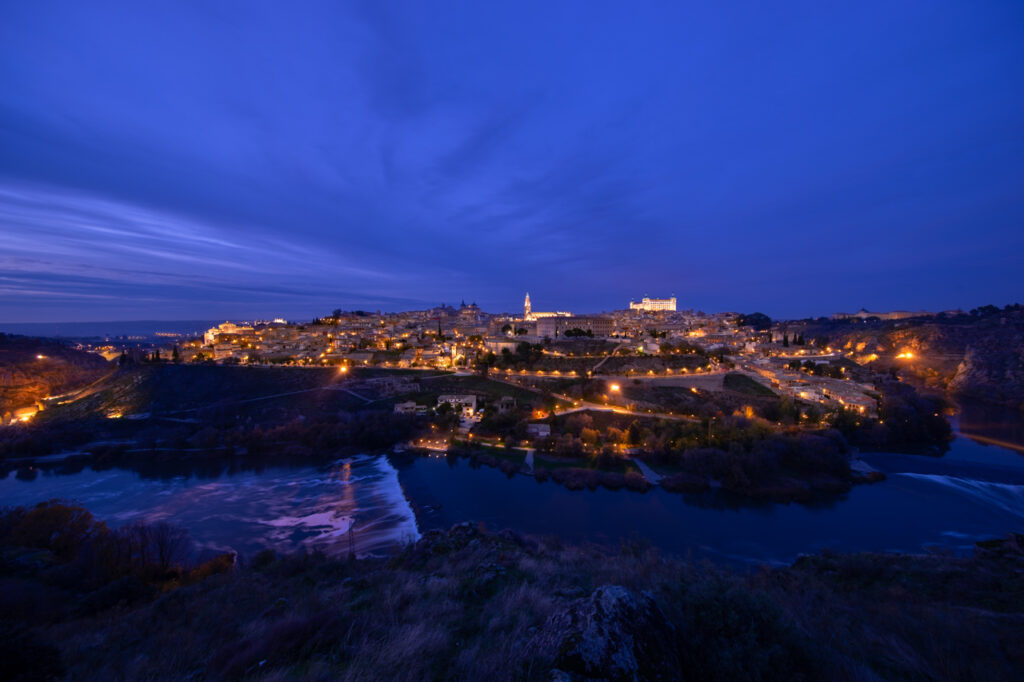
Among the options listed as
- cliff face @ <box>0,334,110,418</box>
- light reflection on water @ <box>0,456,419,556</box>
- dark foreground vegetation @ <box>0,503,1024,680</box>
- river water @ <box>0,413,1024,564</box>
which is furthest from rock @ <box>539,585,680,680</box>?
cliff face @ <box>0,334,110,418</box>

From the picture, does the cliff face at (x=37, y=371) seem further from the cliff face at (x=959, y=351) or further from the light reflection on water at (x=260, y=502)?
the cliff face at (x=959, y=351)

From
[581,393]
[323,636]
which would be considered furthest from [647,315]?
[323,636]

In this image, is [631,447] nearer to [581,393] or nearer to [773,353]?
[581,393]

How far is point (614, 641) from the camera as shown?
2303 mm

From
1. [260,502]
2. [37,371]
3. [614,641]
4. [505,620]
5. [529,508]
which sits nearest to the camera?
[614,641]

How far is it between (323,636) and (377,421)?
23.1m

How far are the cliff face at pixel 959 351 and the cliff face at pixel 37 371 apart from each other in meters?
78.4

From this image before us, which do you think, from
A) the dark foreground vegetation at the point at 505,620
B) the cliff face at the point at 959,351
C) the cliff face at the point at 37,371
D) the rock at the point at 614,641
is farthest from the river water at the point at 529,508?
the cliff face at the point at 959,351

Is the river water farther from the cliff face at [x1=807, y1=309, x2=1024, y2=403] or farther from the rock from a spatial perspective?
the cliff face at [x1=807, y1=309, x2=1024, y2=403]

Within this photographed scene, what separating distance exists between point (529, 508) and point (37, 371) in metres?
48.8

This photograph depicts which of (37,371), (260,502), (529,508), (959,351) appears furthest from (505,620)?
(959,351)

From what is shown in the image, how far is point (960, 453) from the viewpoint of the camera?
21.0 meters

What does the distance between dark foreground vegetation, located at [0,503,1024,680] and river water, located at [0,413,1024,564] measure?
4.04 metres

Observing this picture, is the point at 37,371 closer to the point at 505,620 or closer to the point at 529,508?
the point at 529,508
